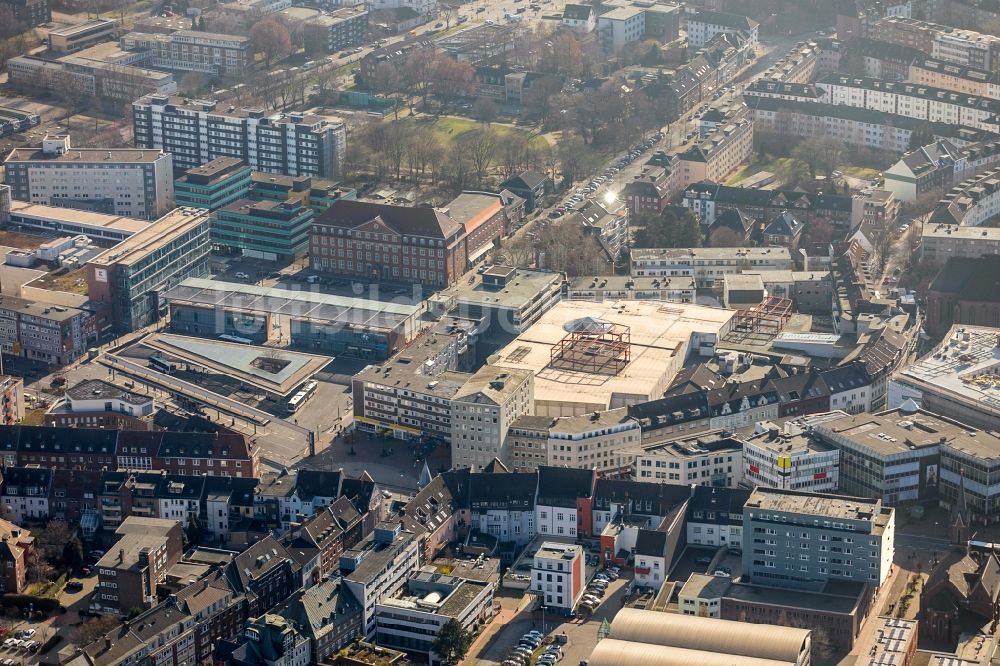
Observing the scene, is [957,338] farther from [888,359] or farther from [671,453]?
[671,453]

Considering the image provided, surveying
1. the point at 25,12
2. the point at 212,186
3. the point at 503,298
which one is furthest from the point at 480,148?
the point at 25,12

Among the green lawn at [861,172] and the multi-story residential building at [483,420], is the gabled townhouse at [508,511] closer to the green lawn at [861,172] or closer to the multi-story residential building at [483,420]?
the multi-story residential building at [483,420]

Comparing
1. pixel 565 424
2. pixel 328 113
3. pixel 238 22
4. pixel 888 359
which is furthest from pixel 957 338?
pixel 238 22

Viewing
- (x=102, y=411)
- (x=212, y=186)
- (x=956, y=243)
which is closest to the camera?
(x=102, y=411)

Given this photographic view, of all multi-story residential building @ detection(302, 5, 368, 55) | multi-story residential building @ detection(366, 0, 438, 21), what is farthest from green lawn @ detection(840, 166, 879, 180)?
multi-story residential building @ detection(366, 0, 438, 21)

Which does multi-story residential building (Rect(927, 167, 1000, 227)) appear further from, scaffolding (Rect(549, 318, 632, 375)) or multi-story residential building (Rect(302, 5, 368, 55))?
multi-story residential building (Rect(302, 5, 368, 55))

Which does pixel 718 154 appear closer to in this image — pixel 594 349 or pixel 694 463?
pixel 594 349

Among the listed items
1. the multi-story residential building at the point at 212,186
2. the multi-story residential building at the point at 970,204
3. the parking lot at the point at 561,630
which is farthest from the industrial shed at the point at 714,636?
the multi-story residential building at the point at 212,186
